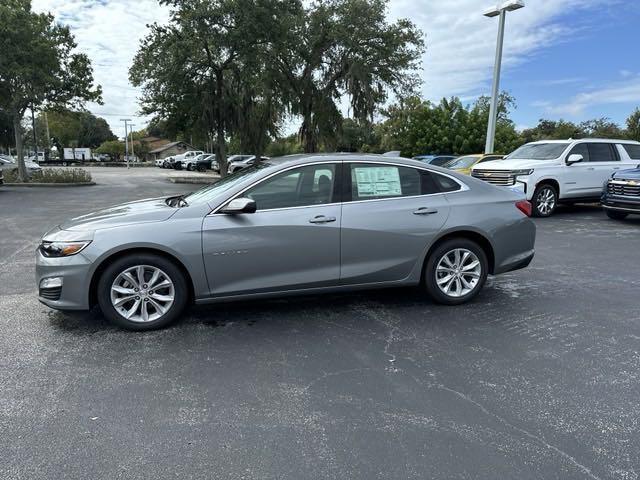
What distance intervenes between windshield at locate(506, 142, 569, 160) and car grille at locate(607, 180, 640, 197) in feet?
4.85

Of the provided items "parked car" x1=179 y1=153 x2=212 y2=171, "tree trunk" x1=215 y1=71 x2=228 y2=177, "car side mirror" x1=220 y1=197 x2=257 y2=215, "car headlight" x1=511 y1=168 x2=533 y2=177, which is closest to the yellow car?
"car headlight" x1=511 y1=168 x2=533 y2=177

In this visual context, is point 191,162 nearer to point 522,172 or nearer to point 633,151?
point 522,172

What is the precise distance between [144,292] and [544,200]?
1035cm

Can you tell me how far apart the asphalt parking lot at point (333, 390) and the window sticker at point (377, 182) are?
121 centimetres

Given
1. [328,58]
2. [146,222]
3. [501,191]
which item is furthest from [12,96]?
[501,191]

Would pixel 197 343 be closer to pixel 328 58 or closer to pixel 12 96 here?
pixel 12 96

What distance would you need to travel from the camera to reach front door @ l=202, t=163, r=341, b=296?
430 centimetres

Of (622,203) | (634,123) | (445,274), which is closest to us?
(445,274)

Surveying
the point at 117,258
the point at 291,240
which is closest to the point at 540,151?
the point at 291,240

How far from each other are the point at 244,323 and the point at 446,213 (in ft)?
7.55

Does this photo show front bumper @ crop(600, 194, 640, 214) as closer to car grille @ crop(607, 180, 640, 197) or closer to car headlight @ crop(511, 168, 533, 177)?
car grille @ crop(607, 180, 640, 197)

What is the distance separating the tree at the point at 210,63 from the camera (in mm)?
19844

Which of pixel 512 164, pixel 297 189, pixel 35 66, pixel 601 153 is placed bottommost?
pixel 297 189

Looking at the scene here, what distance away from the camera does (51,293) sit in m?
4.17
